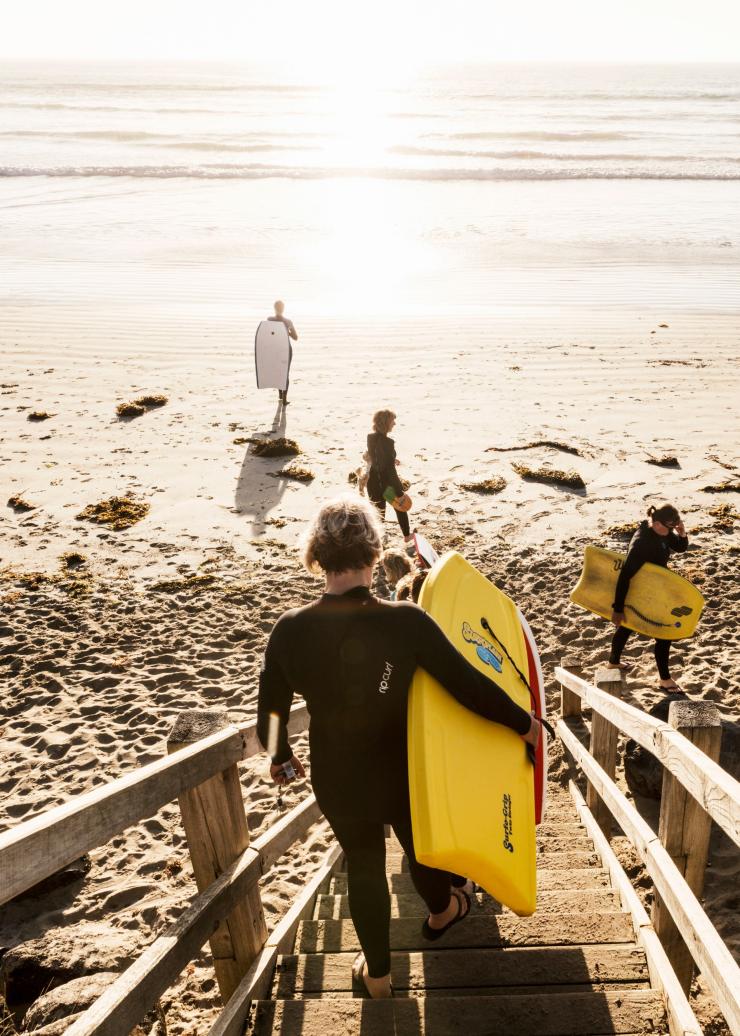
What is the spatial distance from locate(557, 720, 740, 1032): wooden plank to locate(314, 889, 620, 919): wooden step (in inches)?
17.1

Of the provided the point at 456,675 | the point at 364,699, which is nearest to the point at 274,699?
the point at 364,699

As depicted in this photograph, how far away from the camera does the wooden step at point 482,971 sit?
2916 mm

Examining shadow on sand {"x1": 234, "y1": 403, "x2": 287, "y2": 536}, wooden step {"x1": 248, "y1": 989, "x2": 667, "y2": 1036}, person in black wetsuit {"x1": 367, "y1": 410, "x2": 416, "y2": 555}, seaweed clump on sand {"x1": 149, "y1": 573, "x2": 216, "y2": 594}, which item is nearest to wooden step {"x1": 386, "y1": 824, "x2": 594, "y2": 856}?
wooden step {"x1": 248, "y1": 989, "x2": 667, "y2": 1036}

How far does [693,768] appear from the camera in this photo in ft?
8.03

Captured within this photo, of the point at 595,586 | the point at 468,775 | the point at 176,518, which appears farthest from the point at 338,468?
the point at 468,775

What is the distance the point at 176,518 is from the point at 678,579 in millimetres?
5951

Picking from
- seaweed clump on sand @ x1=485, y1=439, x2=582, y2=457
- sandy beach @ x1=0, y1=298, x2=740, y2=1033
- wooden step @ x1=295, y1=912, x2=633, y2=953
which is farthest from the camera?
seaweed clump on sand @ x1=485, y1=439, x2=582, y2=457

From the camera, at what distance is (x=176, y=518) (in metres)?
9.70

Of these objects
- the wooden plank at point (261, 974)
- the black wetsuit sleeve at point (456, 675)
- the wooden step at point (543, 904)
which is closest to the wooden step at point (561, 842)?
the wooden step at point (543, 904)

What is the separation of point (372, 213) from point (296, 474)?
19.3 m

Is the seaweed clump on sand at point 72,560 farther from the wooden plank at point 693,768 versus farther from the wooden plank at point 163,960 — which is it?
the wooden plank at point 693,768

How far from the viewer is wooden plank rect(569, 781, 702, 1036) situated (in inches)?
98.4

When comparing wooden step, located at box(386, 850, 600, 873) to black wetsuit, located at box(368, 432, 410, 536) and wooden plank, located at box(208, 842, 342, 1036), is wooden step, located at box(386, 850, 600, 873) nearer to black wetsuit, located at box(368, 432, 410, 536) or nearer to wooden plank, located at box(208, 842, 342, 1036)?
wooden plank, located at box(208, 842, 342, 1036)

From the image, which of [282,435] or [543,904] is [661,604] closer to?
[543,904]
